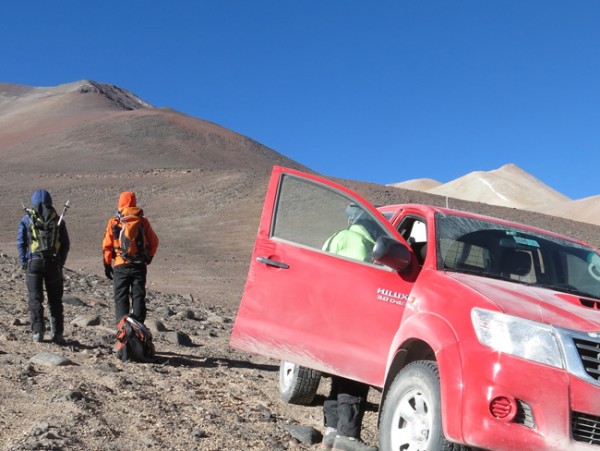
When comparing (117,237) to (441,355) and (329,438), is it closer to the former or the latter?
(329,438)

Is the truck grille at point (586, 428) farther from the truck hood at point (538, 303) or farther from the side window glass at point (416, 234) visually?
the side window glass at point (416, 234)

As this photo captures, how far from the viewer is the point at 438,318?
4.05 meters

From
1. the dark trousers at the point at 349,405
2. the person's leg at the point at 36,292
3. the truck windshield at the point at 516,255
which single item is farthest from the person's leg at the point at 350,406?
the person's leg at the point at 36,292

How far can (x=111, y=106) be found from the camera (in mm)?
99938

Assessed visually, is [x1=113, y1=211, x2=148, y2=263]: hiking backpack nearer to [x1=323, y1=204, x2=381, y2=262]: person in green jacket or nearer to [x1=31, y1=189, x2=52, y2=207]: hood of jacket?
[x1=31, y1=189, x2=52, y2=207]: hood of jacket

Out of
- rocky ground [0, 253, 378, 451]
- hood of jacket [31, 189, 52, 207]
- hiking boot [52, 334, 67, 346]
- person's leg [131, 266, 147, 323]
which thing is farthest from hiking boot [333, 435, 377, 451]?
hood of jacket [31, 189, 52, 207]

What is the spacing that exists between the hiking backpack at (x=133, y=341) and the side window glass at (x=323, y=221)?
9.84 ft

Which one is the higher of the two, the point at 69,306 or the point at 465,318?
the point at 465,318

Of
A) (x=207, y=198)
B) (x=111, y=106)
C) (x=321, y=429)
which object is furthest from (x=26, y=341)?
(x=111, y=106)

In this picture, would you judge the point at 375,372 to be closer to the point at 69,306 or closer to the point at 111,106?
the point at 69,306

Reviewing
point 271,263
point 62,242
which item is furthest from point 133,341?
point 271,263

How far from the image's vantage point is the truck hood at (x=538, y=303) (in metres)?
3.68

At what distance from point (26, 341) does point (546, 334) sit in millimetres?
6214

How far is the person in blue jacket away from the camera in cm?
816
